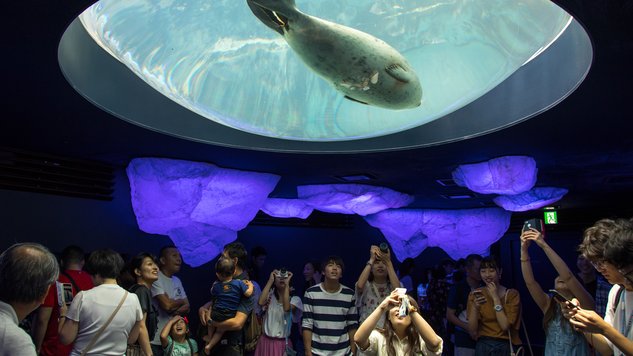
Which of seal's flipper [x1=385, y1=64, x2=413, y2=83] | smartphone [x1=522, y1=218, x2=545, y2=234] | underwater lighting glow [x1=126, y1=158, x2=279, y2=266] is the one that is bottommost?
smartphone [x1=522, y1=218, x2=545, y2=234]

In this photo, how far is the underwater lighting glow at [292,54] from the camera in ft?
12.0

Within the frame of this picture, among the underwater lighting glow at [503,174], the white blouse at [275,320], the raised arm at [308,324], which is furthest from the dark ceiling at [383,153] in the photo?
the raised arm at [308,324]

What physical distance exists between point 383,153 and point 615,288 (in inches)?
141

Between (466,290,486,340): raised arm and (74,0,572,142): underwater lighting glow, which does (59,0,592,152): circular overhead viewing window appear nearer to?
(74,0,572,142): underwater lighting glow

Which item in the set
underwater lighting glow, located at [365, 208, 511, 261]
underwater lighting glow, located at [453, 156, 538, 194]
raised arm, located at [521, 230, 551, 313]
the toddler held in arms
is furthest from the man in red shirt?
underwater lighting glow, located at [365, 208, 511, 261]

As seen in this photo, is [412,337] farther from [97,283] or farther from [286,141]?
[286,141]

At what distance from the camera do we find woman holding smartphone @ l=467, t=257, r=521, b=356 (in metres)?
3.87

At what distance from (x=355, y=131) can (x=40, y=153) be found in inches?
159

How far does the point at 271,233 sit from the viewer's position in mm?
10789

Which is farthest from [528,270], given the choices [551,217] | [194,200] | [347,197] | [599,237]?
[551,217]

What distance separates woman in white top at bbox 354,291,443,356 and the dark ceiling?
6.31ft

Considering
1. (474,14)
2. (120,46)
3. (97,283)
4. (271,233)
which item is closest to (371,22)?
(474,14)

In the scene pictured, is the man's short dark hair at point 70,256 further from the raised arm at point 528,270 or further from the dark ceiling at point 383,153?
the raised arm at point 528,270

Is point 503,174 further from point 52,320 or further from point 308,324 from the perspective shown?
point 52,320
